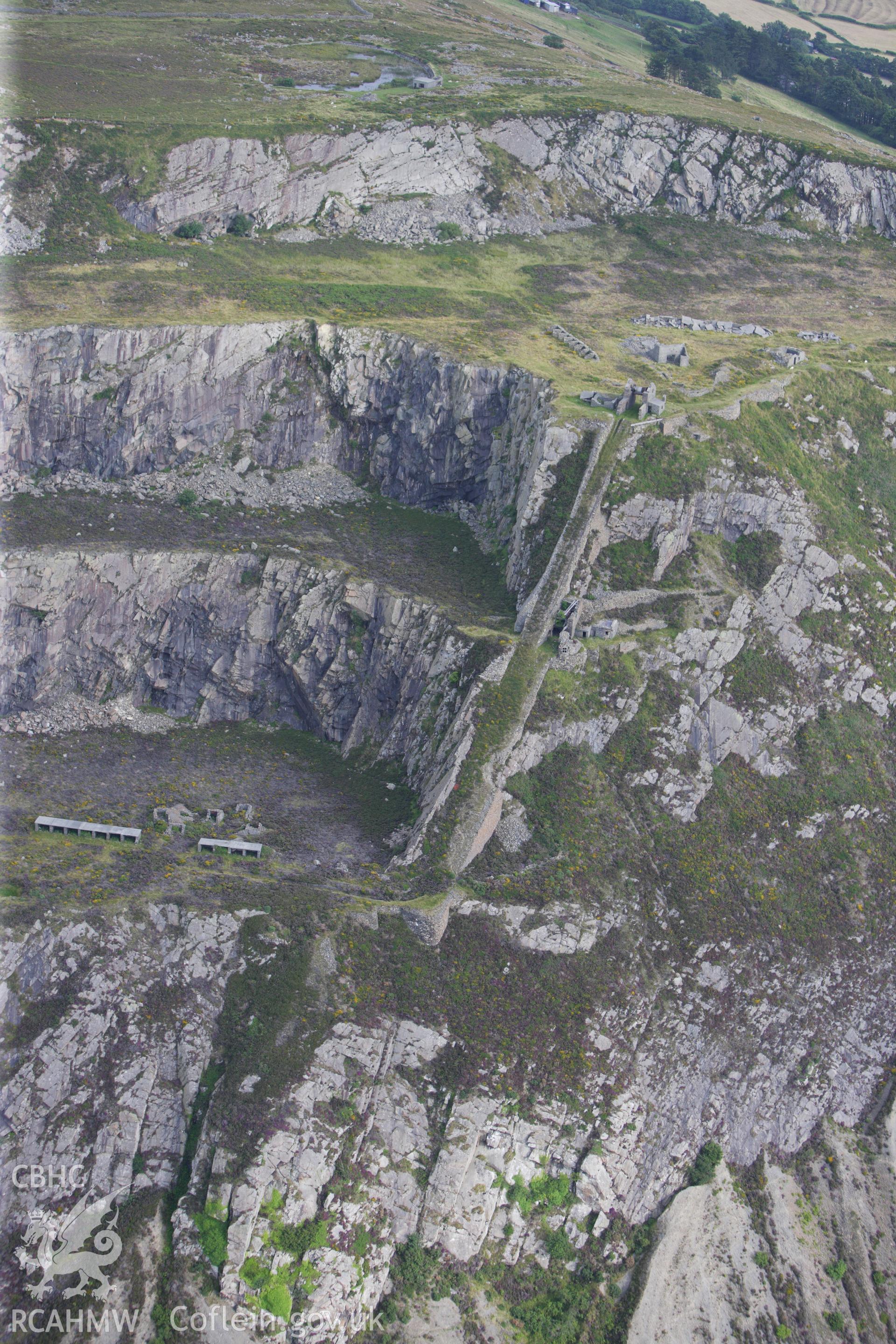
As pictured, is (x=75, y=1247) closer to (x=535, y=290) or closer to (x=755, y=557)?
(x=755, y=557)

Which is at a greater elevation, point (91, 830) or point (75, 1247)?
point (91, 830)

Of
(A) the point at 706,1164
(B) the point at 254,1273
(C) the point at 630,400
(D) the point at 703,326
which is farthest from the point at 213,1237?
(D) the point at 703,326

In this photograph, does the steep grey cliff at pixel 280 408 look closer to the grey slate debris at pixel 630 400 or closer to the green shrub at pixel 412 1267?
the grey slate debris at pixel 630 400

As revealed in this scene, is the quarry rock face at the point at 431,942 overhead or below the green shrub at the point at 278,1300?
overhead

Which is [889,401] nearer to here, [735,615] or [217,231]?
[735,615]

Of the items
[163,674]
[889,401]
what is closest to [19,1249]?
[163,674]

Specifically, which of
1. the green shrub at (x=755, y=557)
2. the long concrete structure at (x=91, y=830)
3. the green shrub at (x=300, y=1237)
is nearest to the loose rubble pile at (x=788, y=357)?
the green shrub at (x=755, y=557)
